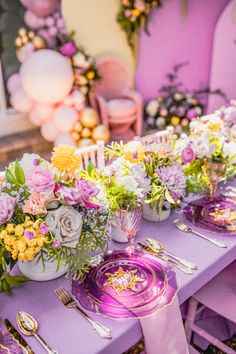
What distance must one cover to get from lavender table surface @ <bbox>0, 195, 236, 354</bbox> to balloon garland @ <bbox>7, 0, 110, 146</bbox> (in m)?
2.77

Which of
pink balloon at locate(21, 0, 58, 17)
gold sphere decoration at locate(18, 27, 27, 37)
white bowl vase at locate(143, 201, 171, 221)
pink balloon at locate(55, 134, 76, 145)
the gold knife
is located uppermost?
pink balloon at locate(21, 0, 58, 17)

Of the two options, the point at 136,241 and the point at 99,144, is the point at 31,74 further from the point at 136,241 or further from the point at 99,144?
the point at 136,241

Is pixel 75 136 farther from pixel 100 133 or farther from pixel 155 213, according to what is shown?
pixel 155 213

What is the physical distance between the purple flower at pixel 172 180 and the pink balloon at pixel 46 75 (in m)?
2.63

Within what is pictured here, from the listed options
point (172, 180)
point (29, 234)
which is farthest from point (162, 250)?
point (29, 234)

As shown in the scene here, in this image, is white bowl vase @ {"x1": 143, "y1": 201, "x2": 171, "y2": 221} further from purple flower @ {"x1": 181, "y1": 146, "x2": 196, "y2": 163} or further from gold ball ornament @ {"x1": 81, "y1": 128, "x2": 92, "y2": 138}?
gold ball ornament @ {"x1": 81, "y1": 128, "x2": 92, "y2": 138}

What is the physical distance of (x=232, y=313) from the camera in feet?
5.24

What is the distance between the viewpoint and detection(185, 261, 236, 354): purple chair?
1.63 m

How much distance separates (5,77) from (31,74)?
74cm

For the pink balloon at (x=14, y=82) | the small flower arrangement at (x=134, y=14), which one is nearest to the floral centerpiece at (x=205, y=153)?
the pink balloon at (x=14, y=82)

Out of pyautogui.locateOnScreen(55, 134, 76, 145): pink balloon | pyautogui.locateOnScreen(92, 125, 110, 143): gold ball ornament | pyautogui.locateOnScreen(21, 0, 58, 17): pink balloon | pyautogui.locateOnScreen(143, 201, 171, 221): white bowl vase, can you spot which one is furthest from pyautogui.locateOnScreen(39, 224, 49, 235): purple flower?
pyautogui.locateOnScreen(21, 0, 58, 17): pink balloon

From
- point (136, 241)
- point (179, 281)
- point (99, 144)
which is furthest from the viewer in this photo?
point (99, 144)

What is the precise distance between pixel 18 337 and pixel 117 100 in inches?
149

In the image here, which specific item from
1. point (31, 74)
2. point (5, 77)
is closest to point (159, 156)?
point (31, 74)
